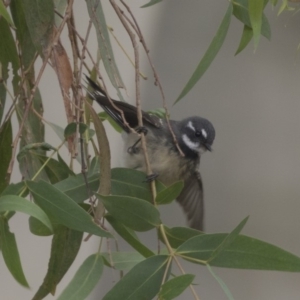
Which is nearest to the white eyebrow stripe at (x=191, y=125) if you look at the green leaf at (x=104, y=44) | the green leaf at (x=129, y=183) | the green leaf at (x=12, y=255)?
the green leaf at (x=104, y=44)

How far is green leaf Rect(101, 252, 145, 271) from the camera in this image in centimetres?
89

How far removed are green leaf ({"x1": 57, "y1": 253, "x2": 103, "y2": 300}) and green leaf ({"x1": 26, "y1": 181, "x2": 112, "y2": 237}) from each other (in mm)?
96

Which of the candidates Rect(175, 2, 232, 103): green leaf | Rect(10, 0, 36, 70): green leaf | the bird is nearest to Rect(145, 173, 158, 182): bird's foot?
Rect(175, 2, 232, 103): green leaf

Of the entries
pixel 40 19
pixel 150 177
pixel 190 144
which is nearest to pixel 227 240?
pixel 150 177

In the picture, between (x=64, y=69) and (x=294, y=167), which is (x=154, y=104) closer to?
(x=294, y=167)

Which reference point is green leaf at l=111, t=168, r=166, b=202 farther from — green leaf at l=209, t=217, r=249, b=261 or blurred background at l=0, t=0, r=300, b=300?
blurred background at l=0, t=0, r=300, b=300

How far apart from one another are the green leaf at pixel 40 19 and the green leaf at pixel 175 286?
340 millimetres

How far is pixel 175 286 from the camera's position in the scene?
2.25 ft

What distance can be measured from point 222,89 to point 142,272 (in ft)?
5.45

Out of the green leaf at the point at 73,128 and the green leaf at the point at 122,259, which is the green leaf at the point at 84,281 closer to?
the green leaf at the point at 122,259

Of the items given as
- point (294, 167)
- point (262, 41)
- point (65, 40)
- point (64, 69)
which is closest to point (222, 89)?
point (262, 41)

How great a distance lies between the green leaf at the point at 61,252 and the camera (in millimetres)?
861

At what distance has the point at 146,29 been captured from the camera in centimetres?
229

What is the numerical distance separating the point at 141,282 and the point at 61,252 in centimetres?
16
